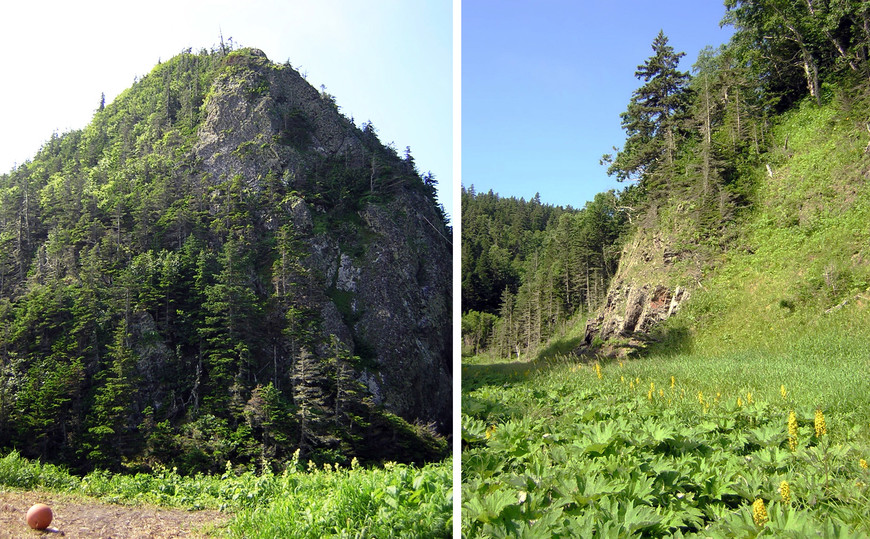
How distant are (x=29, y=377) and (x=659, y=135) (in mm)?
6532

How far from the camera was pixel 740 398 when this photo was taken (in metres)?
1.88

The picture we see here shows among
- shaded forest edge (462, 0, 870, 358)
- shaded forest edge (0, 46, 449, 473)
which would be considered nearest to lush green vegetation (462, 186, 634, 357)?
shaded forest edge (462, 0, 870, 358)

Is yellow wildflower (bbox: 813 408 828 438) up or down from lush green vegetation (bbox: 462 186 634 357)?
down

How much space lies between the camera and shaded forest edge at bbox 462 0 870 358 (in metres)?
2.45

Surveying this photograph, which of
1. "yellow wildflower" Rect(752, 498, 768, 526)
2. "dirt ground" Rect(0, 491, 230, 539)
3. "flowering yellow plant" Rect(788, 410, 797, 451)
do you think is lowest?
"dirt ground" Rect(0, 491, 230, 539)

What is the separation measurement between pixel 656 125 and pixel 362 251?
3752 mm

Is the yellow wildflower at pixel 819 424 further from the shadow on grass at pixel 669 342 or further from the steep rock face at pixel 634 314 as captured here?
the steep rock face at pixel 634 314

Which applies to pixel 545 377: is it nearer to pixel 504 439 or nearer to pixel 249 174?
pixel 504 439

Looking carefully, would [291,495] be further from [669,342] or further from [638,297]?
[638,297]

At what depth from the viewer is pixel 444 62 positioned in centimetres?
286

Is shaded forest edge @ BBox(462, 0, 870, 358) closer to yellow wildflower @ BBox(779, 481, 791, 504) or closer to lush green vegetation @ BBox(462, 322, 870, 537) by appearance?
lush green vegetation @ BBox(462, 322, 870, 537)

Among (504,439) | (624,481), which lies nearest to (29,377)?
(504,439)

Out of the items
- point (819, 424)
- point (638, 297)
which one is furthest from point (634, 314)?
point (819, 424)

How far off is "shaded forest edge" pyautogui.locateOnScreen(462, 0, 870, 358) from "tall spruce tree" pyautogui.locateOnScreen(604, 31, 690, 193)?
25mm
